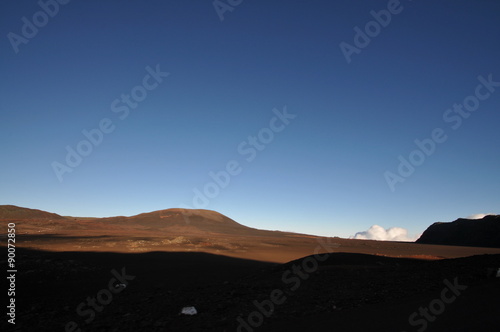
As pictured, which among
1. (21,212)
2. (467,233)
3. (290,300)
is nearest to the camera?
(290,300)

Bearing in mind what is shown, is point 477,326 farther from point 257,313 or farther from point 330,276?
point 330,276

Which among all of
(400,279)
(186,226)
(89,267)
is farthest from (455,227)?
(89,267)

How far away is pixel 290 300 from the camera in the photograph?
9.94 meters

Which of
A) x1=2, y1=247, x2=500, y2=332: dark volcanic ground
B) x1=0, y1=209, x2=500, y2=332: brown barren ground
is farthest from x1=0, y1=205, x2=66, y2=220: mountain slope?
x1=2, y1=247, x2=500, y2=332: dark volcanic ground

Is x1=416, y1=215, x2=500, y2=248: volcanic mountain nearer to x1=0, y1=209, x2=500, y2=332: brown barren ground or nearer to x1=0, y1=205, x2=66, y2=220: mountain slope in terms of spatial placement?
x1=0, y1=209, x2=500, y2=332: brown barren ground

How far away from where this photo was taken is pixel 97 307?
11.0 m

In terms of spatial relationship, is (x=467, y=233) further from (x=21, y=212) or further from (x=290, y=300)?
(x=21, y=212)

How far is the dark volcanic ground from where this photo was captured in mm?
7379

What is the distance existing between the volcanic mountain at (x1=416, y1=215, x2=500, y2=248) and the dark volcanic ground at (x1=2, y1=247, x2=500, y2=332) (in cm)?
7566

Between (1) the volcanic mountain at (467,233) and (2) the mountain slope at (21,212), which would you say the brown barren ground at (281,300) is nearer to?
(1) the volcanic mountain at (467,233)

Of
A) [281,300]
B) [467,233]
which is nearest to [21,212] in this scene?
[281,300]

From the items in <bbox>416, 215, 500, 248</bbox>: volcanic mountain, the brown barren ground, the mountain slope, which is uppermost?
the mountain slope

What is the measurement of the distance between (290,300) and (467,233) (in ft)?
287

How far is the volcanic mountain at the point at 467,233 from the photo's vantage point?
69.4 metres
